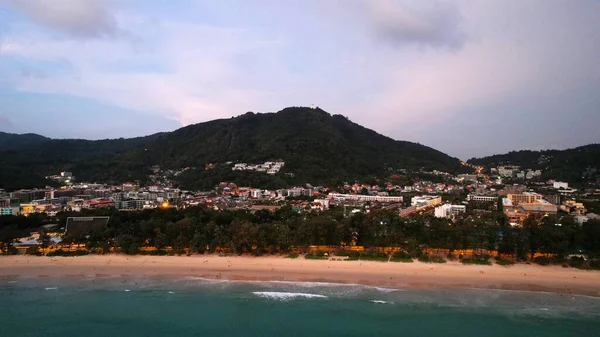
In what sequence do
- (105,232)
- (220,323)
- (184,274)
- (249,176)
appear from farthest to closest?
(249,176) < (105,232) < (184,274) < (220,323)

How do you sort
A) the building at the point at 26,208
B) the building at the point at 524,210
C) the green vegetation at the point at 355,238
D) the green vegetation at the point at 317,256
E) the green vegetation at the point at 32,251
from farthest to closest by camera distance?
the building at the point at 26,208 → the building at the point at 524,210 → the green vegetation at the point at 32,251 → the green vegetation at the point at 317,256 → the green vegetation at the point at 355,238

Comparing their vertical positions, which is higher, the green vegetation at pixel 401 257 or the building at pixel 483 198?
the building at pixel 483 198

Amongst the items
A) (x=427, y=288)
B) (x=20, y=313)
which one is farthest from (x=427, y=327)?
(x=20, y=313)

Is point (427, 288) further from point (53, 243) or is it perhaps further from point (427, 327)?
point (53, 243)

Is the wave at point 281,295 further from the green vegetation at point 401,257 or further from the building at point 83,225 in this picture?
the building at point 83,225

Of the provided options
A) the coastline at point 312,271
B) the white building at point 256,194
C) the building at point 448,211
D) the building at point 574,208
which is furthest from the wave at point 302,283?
the white building at point 256,194
